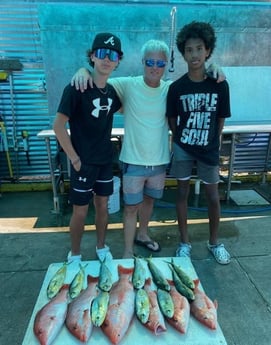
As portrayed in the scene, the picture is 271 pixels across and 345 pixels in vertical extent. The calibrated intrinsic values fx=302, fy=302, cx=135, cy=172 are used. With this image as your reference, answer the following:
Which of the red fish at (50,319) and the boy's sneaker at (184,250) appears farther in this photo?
the boy's sneaker at (184,250)

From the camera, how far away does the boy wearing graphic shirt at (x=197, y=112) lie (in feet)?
7.89

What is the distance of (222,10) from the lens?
439 cm

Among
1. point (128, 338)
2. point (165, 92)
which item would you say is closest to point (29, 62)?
point (165, 92)

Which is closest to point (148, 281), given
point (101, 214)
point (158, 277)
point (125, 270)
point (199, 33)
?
point (158, 277)

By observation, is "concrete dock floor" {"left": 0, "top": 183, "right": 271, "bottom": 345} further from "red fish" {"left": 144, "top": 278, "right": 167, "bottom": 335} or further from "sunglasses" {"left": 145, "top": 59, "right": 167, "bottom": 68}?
"sunglasses" {"left": 145, "top": 59, "right": 167, "bottom": 68}

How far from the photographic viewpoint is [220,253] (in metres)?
2.88

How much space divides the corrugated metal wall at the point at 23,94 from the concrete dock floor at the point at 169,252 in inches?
23.1

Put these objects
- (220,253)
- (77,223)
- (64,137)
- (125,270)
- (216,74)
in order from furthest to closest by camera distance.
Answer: (220,253) → (77,223) → (216,74) → (64,137) → (125,270)

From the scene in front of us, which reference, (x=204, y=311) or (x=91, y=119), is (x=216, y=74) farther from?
(x=204, y=311)

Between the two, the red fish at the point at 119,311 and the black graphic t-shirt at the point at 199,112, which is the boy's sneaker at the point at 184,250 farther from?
the red fish at the point at 119,311

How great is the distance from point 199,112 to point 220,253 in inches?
53.3

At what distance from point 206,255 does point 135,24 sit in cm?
331

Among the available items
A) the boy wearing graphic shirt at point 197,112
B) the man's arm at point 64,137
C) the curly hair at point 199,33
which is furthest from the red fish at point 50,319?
the curly hair at point 199,33

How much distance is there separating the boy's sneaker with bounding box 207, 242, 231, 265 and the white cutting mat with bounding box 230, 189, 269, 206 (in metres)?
1.49
